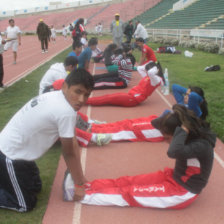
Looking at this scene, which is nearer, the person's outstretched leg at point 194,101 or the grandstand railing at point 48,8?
the person's outstretched leg at point 194,101

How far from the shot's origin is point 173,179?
104 inches

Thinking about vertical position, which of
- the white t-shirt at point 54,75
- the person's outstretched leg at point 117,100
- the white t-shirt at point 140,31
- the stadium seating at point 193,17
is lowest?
the person's outstretched leg at point 117,100

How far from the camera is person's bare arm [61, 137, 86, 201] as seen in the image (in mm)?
2334

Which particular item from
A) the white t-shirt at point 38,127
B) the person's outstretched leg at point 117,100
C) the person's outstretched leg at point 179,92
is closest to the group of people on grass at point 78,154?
the white t-shirt at point 38,127

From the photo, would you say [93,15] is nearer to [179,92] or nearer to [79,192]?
[179,92]

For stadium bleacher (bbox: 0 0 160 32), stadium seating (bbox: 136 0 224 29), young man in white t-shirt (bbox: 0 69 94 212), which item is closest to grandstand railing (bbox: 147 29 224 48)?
stadium seating (bbox: 136 0 224 29)

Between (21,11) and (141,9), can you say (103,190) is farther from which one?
(21,11)

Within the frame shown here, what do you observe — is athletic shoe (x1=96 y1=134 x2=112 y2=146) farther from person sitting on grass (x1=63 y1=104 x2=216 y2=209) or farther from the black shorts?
the black shorts

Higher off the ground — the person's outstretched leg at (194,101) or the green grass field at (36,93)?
the person's outstretched leg at (194,101)

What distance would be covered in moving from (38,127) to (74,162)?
47 centimetres

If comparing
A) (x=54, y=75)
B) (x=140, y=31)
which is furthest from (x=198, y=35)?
(x=54, y=75)

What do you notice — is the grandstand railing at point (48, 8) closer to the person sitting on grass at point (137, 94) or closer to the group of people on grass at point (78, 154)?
the person sitting on grass at point (137, 94)

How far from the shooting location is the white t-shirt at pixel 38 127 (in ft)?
7.33

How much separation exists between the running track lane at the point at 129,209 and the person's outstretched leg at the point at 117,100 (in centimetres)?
56
